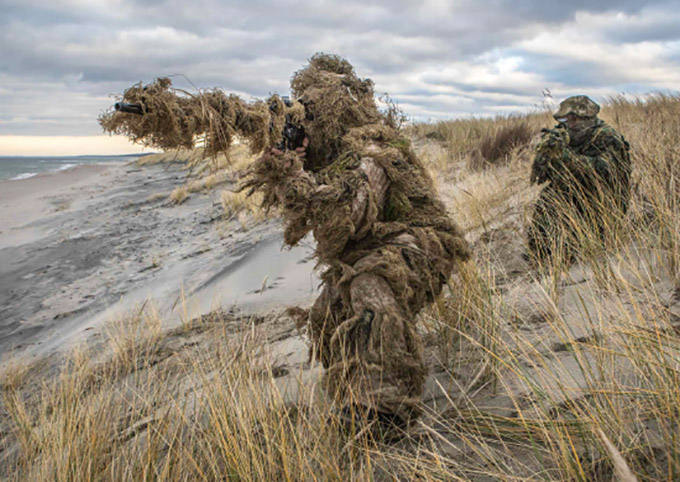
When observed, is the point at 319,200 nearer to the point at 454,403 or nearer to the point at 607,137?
the point at 454,403

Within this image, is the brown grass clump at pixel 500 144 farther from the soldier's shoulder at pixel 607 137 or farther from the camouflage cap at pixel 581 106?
the soldier's shoulder at pixel 607 137

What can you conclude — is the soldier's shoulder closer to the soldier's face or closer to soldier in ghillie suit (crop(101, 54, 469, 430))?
the soldier's face

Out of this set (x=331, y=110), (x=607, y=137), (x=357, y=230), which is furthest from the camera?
(x=607, y=137)

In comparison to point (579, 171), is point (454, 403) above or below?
below

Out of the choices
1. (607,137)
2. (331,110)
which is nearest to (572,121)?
(607,137)

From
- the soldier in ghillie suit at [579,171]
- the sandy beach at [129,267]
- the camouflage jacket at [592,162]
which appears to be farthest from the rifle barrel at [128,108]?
the camouflage jacket at [592,162]

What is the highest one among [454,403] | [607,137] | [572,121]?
[572,121]

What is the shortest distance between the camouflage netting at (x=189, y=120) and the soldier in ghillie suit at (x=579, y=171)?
266cm

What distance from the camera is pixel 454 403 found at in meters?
2.23

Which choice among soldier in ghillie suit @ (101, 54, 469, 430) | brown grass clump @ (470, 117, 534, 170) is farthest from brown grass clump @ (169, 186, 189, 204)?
soldier in ghillie suit @ (101, 54, 469, 430)

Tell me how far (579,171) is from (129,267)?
7.05 m

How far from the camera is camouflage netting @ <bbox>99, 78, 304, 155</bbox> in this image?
1.75 m

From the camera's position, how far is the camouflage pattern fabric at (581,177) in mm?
3770

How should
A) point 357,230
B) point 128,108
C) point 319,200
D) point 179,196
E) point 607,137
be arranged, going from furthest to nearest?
point 179,196
point 607,137
point 357,230
point 319,200
point 128,108
